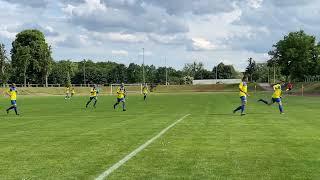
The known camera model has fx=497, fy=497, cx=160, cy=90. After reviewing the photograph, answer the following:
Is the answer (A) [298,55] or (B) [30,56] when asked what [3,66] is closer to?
(B) [30,56]

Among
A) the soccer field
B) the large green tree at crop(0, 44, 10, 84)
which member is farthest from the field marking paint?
the large green tree at crop(0, 44, 10, 84)

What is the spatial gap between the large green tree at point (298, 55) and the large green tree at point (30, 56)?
2329 inches

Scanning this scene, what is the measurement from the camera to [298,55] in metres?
120

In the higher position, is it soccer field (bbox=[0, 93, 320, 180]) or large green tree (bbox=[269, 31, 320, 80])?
large green tree (bbox=[269, 31, 320, 80])

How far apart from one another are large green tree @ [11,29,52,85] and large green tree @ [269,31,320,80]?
59144 mm

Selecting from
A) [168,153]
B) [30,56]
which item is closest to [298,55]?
[30,56]

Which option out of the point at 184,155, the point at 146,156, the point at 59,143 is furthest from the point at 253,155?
the point at 59,143

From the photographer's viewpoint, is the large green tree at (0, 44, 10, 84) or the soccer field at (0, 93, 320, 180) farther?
the large green tree at (0, 44, 10, 84)

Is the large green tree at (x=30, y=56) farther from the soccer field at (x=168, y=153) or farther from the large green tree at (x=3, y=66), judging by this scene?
the soccer field at (x=168, y=153)

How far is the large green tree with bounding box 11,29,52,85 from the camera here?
402 ft

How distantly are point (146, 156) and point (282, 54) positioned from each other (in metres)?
118

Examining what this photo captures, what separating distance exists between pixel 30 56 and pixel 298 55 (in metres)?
65.6

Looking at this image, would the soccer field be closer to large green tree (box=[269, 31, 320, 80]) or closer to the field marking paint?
the field marking paint

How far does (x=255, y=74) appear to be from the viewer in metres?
197
